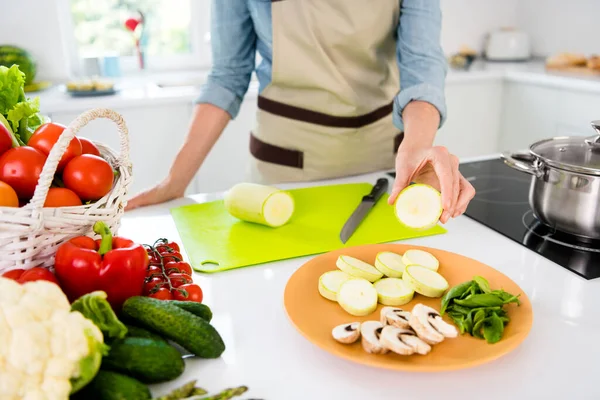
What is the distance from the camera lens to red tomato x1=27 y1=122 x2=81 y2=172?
0.79m

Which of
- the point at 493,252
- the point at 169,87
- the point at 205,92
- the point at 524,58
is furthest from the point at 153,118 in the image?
the point at 524,58

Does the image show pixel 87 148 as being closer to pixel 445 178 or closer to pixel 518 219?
pixel 445 178

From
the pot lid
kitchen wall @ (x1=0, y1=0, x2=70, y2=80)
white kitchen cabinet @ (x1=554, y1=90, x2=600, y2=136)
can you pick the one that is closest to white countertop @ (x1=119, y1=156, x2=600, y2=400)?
the pot lid

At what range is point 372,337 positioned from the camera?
2.17 ft

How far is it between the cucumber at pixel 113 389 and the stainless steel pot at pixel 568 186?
75cm

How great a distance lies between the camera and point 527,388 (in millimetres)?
635

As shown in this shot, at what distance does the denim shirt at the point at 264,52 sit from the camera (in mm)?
1245

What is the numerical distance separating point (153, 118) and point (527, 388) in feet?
6.12

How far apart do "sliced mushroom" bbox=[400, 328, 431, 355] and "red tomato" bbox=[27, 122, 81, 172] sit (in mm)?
517

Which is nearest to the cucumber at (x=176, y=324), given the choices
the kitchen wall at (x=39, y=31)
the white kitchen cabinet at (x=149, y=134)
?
the white kitchen cabinet at (x=149, y=134)

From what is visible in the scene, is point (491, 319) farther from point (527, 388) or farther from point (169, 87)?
point (169, 87)

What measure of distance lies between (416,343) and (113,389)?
336mm

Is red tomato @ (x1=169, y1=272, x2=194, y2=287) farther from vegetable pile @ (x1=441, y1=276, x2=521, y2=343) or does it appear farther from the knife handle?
the knife handle

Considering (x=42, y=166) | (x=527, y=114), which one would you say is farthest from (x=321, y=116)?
(x=527, y=114)
